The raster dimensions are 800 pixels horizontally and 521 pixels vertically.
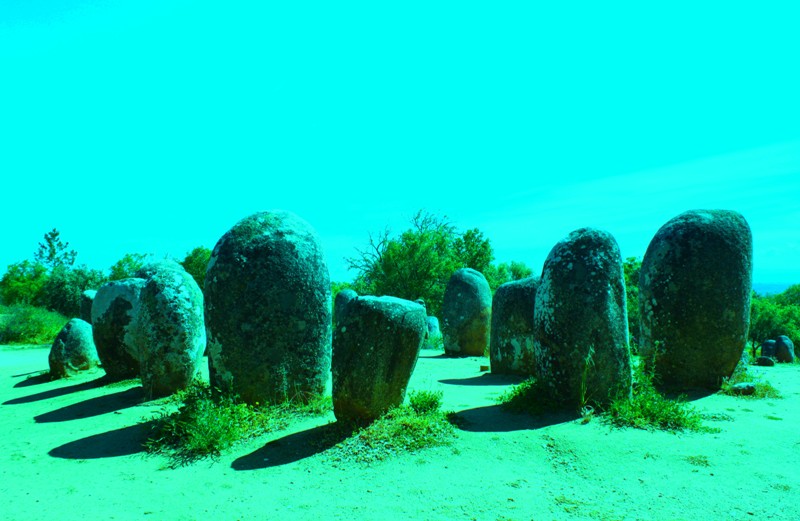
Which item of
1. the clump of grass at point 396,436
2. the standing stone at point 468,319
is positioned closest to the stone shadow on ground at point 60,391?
the clump of grass at point 396,436

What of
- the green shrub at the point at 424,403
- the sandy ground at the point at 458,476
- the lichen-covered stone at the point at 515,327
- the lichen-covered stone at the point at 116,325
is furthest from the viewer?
the lichen-covered stone at the point at 116,325

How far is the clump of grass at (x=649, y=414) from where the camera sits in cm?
696

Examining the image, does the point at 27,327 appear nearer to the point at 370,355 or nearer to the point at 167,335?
the point at 167,335

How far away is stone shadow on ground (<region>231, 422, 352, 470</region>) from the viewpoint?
6.18m

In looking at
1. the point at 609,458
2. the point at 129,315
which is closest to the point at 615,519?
the point at 609,458

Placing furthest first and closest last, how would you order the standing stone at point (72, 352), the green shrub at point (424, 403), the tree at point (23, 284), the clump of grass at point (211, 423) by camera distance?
1. the tree at point (23, 284)
2. the standing stone at point (72, 352)
3. the green shrub at point (424, 403)
4. the clump of grass at point (211, 423)

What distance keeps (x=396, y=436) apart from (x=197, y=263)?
39.6m

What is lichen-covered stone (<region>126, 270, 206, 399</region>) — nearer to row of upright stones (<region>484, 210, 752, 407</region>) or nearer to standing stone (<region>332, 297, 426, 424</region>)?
standing stone (<region>332, 297, 426, 424</region>)

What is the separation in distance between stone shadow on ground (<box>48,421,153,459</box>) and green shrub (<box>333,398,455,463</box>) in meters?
2.82

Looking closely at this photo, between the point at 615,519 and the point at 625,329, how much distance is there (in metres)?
3.45

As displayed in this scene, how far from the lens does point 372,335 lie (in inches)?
263

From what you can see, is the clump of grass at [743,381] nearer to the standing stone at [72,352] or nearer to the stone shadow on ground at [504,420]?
the stone shadow on ground at [504,420]

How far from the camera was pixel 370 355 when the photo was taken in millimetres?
6656

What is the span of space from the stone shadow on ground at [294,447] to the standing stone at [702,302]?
5.90m
